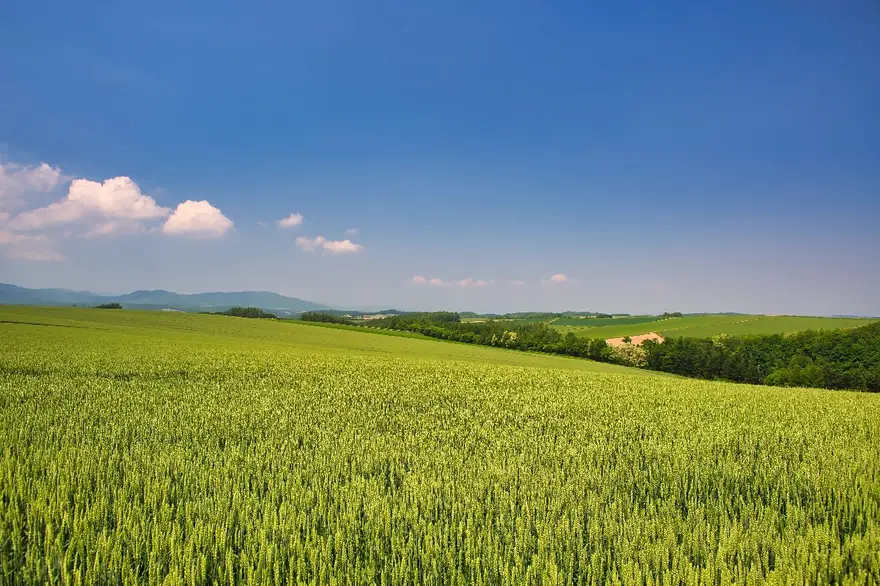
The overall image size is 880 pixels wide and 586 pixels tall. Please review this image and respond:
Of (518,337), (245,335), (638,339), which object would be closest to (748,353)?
(638,339)

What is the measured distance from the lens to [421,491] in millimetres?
6520

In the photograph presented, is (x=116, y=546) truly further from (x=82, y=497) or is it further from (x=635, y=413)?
(x=635, y=413)

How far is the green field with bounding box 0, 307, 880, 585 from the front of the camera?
4.83m

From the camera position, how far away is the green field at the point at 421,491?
190 inches

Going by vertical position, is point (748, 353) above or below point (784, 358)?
above

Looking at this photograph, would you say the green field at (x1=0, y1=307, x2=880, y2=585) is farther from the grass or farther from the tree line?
the tree line

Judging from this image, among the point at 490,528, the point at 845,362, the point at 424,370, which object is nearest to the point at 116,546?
the point at 490,528

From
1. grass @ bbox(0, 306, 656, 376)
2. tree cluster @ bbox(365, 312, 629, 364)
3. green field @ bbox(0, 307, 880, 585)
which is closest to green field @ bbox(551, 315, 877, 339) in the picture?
tree cluster @ bbox(365, 312, 629, 364)

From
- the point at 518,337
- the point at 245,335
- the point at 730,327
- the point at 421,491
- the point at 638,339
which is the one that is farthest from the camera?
the point at 730,327

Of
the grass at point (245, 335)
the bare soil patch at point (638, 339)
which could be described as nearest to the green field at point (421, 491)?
the grass at point (245, 335)

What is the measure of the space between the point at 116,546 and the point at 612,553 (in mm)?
5796

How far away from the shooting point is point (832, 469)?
8.37 metres

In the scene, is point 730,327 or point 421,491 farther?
point 730,327

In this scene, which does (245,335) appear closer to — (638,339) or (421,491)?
(421,491)
